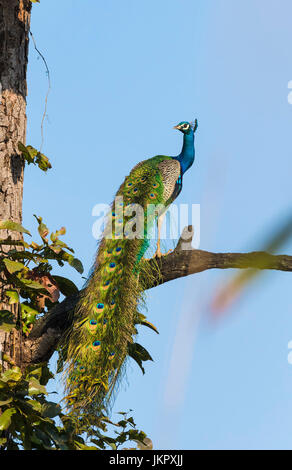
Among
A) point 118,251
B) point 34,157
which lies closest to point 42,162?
point 34,157

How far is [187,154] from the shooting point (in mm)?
7688

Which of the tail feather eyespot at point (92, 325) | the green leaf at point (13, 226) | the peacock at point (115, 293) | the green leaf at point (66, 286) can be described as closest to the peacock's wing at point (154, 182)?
the peacock at point (115, 293)

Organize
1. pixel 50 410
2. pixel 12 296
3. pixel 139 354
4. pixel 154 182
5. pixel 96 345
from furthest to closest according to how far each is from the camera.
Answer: pixel 154 182 → pixel 139 354 → pixel 96 345 → pixel 12 296 → pixel 50 410

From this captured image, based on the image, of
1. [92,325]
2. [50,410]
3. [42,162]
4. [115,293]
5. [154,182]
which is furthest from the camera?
[154,182]

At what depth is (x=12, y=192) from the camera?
5254mm

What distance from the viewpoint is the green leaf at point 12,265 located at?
14.3 ft

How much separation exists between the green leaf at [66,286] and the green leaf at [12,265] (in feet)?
2.55

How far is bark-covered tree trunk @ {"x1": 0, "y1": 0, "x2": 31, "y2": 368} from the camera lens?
523 centimetres

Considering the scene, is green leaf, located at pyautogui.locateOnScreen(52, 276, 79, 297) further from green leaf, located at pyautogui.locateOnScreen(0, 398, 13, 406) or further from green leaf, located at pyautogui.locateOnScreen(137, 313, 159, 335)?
green leaf, located at pyautogui.locateOnScreen(0, 398, 13, 406)

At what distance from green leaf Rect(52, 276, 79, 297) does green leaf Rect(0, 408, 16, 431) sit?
168 cm

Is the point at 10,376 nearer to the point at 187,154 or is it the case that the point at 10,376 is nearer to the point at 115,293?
the point at 115,293

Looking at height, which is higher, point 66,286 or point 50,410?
point 66,286

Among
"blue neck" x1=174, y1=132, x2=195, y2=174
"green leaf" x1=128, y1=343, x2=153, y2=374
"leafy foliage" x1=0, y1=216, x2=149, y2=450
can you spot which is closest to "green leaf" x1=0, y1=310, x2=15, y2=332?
"leafy foliage" x1=0, y1=216, x2=149, y2=450

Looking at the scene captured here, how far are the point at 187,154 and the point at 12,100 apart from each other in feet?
9.31
